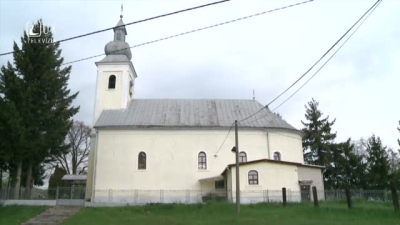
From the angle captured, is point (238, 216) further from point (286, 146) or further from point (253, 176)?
point (286, 146)

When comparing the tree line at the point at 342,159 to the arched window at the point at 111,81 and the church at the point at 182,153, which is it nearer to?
the church at the point at 182,153

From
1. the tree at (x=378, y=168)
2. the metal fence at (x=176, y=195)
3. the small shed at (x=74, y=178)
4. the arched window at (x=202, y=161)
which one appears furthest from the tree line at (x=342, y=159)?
the small shed at (x=74, y=178)

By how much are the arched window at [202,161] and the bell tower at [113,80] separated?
823 cm

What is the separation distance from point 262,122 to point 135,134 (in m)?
10.5

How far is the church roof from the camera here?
2989 cm

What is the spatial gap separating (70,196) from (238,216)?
52.3 feet

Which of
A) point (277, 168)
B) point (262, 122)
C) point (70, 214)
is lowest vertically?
point (70, 214)

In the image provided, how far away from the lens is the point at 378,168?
36.0 m

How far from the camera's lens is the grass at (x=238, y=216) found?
1591cm

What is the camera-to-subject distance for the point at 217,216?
1886cm

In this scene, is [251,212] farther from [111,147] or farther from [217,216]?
[111,147]

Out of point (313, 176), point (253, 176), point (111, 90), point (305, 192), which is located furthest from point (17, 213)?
point (313, 176)

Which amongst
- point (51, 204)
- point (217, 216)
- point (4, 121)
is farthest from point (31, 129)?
point (217, 216)

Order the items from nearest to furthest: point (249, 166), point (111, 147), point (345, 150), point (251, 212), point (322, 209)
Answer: point (322, 209)
point (251, 212)
point (249, 166)
point (111, 147)
point (345, 150)
